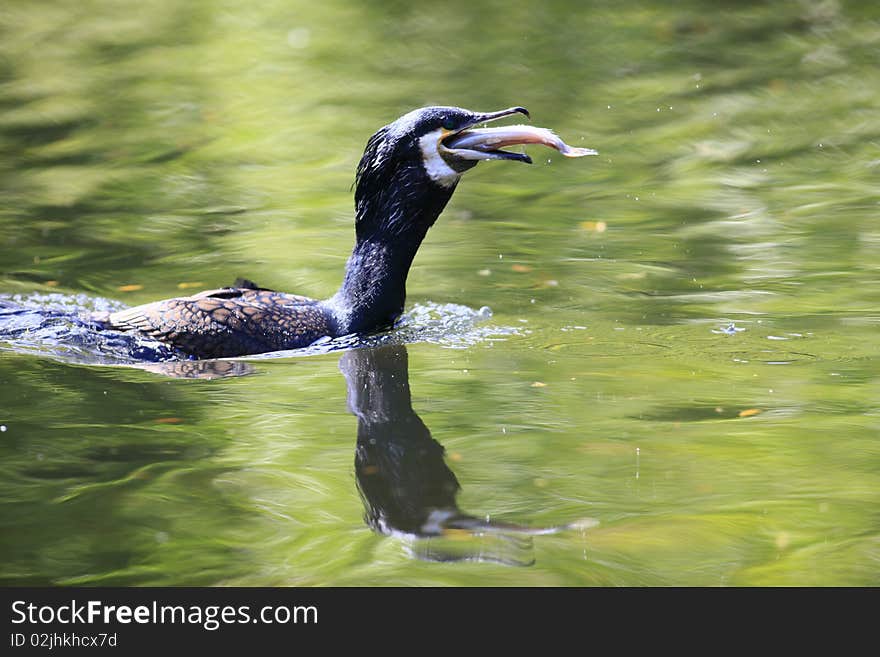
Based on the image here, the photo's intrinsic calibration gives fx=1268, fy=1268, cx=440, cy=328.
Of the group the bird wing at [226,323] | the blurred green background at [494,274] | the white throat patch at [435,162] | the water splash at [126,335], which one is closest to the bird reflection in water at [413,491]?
the blurred green background at [494,274]

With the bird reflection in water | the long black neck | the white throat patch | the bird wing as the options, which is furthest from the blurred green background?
the white throat patch

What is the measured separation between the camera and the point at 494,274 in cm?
877

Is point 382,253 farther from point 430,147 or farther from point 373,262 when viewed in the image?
point 430,147

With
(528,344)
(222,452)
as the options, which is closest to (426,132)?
(528,344)

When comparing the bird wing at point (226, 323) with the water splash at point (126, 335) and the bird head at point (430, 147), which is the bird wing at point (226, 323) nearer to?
the water splash at point (126, 335)

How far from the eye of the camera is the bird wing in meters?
6.98

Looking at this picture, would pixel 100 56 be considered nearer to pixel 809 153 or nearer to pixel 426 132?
pixel 809 153

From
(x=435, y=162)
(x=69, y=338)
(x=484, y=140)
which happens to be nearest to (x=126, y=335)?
(x=69, y=338)

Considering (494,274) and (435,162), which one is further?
(494,274)

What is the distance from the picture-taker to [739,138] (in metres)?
12.1

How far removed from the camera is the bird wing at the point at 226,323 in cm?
698

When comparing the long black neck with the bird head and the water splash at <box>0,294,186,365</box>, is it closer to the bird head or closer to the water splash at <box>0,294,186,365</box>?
the bird head

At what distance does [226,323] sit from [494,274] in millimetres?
2380

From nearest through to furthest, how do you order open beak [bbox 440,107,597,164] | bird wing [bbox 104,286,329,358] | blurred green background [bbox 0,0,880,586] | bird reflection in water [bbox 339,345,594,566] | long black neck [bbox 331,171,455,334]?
bird reflection in water [bbox 339,345,594,566], blurred green background [bbox 0,0,880,586], open beak [bbox 440,107,597,164], bird wing [bbox 104,286,329,358], long black neck [bbox 331,171,455,334]
